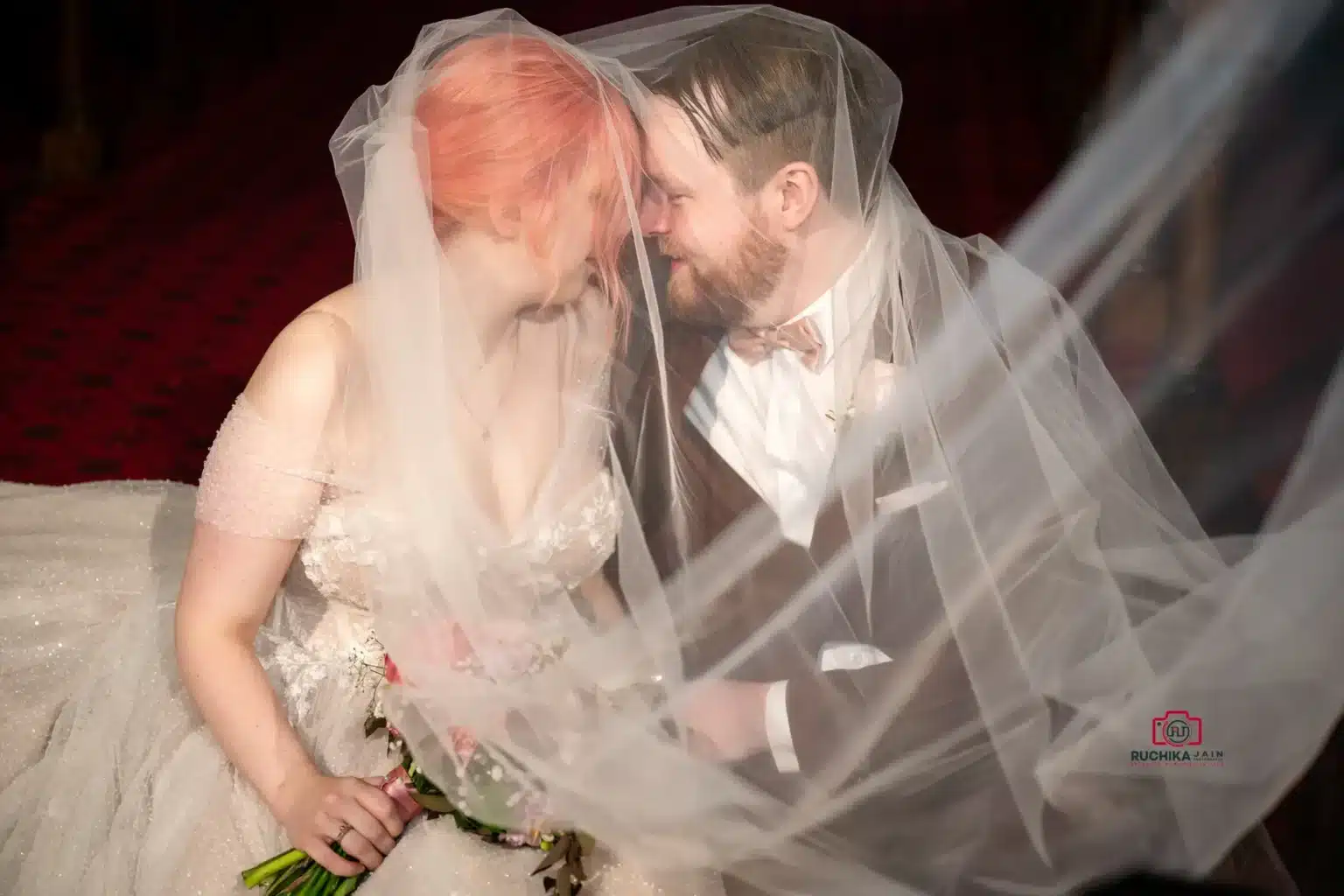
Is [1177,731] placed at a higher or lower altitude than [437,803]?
higher

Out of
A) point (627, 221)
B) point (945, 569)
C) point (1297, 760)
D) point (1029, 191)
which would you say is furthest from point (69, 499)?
point (1029, 191)

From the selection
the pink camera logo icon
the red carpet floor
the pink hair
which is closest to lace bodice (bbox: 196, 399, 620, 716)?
the pink hair

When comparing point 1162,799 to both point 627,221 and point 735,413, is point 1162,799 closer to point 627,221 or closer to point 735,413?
point 735,413

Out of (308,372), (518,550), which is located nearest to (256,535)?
(308,372)

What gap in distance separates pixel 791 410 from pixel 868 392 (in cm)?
9

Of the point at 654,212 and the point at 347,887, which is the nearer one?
the point at 347,887

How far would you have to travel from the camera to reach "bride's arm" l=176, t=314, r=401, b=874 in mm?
1365

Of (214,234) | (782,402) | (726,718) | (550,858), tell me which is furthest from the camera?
(214,234)

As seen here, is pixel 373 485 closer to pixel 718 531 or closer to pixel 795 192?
pixel 718 531

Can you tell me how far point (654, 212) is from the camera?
55.0 inches

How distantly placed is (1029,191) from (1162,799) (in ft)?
8.24

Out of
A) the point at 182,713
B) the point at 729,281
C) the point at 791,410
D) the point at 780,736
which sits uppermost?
the point at 729,281

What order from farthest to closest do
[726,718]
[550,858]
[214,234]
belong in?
[214,234]
[726,718]
[550,858]

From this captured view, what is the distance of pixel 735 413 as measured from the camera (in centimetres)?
148
